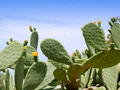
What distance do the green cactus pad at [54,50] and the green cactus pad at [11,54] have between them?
0.51 feet

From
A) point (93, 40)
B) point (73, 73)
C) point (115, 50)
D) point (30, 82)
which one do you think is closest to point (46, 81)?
point (30, 82)

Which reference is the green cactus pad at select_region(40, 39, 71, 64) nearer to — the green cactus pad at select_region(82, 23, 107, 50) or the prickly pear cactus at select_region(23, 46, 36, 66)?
the green cactus pad at select_region(82, 23, 107, 50)

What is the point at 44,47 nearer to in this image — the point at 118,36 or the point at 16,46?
the point at 16,46

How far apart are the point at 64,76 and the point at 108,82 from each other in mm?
412

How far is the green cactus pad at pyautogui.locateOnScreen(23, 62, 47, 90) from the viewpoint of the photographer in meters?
1.56

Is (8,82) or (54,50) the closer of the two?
(54,50)

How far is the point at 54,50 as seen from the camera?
1.53m

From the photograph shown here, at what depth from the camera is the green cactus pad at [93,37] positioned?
5.18 feet

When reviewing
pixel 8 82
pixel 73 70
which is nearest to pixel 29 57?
pixel 8 82

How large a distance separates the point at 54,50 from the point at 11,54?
10.7 inches

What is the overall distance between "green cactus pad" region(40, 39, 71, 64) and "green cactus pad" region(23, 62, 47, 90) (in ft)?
0.28

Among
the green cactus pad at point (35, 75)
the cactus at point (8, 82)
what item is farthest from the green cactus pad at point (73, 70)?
the cactus at point (8, 82)

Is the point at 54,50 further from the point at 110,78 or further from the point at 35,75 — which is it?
the point at 110,78

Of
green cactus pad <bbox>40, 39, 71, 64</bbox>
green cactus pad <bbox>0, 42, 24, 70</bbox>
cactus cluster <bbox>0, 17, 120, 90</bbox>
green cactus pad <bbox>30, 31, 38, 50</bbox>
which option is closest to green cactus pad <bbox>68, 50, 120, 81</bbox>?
cactus cluster <bbox>0, 17, 120, 90</bbox>
